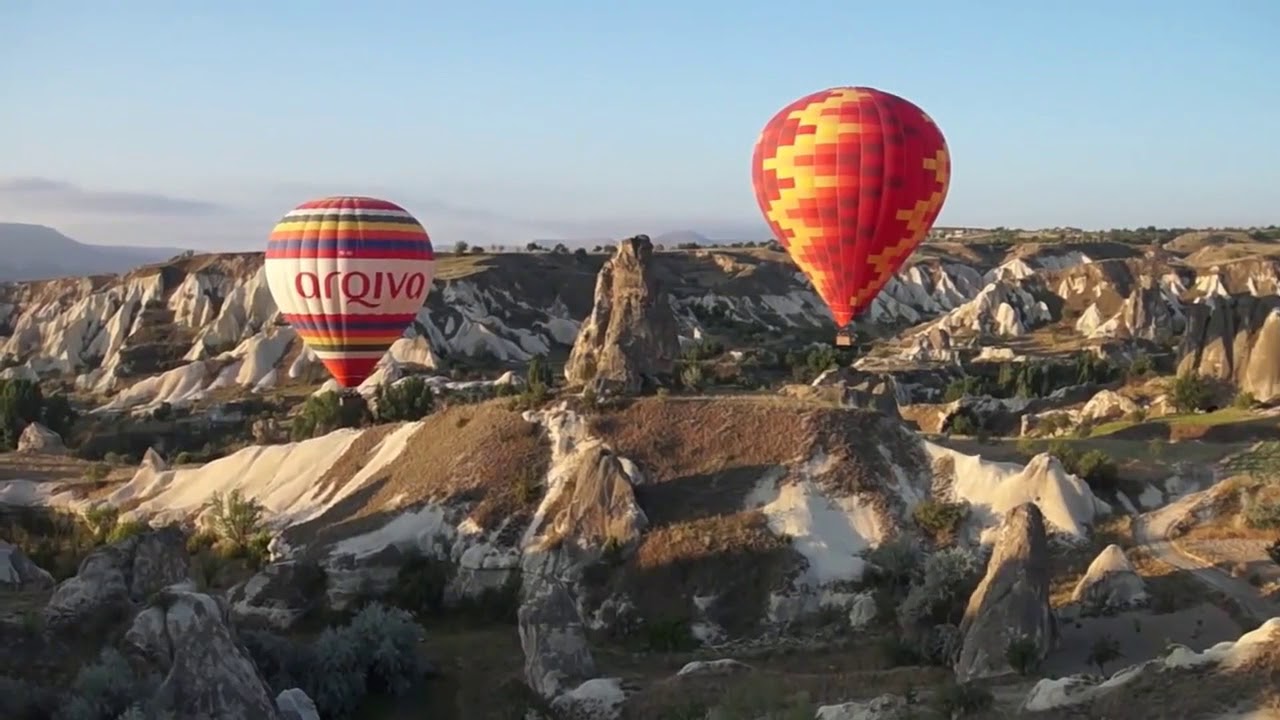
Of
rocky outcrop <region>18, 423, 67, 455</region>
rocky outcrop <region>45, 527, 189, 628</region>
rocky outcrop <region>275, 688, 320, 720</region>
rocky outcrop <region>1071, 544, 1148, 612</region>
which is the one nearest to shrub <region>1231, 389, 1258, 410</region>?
rocky outcrop <region>1071, 544, 1148, 612</region>

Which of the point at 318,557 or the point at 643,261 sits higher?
the point at 643,261

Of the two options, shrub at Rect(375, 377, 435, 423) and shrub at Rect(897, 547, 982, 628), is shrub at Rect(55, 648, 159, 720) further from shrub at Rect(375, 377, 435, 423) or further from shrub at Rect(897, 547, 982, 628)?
shrub at Rect(375, 377, 435, 423)

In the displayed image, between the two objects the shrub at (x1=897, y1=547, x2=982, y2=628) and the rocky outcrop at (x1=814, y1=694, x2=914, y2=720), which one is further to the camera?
the shrub at (x1=897, y1=547, x2=982, y2=628)

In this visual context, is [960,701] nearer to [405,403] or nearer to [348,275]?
[348,275]

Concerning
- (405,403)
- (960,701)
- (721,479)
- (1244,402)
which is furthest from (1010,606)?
(1244,402)

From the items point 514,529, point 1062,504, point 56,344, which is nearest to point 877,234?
point 1062,504

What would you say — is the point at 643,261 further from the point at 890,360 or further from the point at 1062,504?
the point at 890,360
